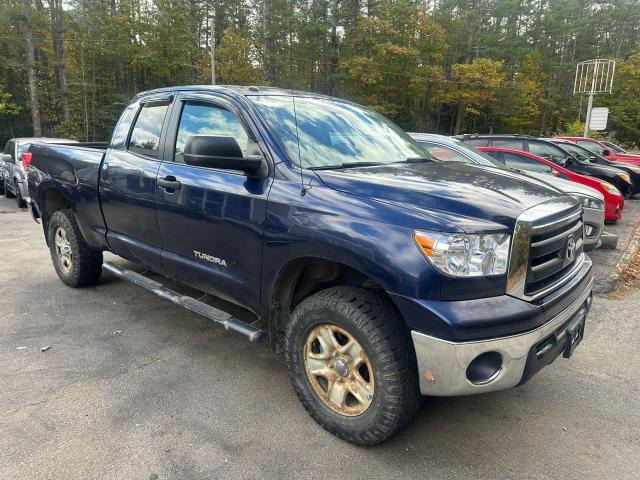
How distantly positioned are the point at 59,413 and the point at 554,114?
5057 centimetres

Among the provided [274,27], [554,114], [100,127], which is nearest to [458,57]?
[554,114]

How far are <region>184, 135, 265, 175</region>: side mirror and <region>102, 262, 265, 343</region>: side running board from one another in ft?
3.37

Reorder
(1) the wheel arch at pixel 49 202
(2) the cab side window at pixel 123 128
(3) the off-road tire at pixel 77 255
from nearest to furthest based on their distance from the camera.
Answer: (2) the cab side window at pixel 123 128
(3) the off-road tire at pixel 77 255
(1) the wheel arch at pixel 49 202

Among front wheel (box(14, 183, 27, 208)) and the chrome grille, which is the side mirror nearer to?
the chrome grille

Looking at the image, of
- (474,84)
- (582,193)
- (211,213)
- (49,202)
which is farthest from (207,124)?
(474,84)

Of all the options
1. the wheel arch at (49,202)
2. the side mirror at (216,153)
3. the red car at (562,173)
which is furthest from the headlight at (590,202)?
the wheel arch at (49,202)

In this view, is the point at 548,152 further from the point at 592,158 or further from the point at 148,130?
the point at 148,130

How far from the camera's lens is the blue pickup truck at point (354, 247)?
6.81 feet

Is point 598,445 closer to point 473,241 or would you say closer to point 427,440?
point 427,440

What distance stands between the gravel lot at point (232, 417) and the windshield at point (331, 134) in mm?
1560

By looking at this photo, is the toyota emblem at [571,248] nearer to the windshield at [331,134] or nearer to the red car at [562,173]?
the windshield at [331,134]

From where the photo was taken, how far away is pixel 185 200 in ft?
10.4

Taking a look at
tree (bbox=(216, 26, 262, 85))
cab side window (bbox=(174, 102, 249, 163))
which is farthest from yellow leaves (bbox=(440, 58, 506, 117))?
cab side window (bbox=(174, 102, 249, 163))

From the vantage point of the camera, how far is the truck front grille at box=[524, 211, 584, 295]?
2.22 meters
